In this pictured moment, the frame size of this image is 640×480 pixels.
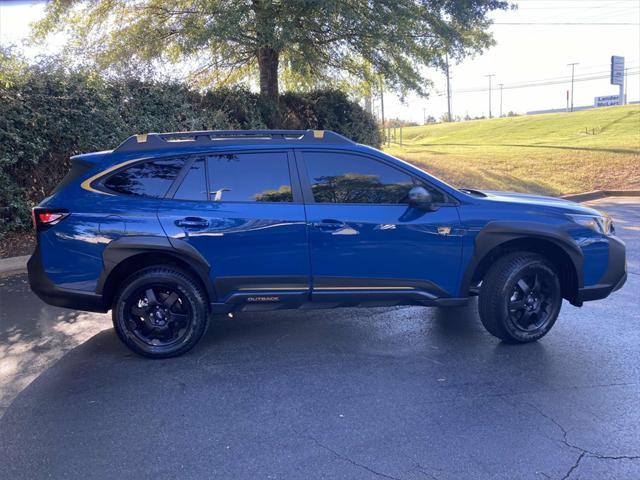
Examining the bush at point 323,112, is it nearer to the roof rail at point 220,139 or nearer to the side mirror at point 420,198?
the roof rail at point 220,139

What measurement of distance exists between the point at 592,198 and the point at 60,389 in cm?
1445

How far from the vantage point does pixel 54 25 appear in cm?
1222

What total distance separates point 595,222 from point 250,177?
2951 mm

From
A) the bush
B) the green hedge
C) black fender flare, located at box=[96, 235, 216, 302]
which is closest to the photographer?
black fender flare, located at box=[96, 235, 216, 302]

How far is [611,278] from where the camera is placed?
4578 mm

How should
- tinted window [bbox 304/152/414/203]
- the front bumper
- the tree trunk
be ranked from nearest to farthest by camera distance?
tinted window [bbox 304/152/414/203] → the front bumper → the tree trunk

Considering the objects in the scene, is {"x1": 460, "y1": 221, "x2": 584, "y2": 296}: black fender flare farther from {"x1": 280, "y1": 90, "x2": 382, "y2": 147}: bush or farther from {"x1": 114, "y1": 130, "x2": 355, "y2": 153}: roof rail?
{"x1": 280, "y1": 90, "x2": 382, "y2": 147}: bush

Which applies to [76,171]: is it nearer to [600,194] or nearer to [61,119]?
[61,119]

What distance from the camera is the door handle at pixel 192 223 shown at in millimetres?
4215

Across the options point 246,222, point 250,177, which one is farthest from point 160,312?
point 250,177

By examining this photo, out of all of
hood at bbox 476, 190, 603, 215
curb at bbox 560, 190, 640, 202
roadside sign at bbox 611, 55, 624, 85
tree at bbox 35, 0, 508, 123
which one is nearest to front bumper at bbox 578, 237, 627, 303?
hood at bbox 476, 190, 603, 215

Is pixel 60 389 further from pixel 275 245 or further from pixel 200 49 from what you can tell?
pixel 200 49

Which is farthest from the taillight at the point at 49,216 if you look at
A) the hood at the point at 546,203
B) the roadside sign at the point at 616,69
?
the roadside sign at the point at 616,69

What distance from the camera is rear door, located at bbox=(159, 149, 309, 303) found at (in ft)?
13.9
